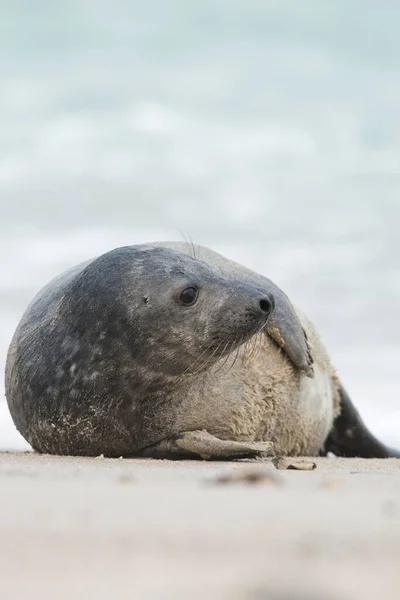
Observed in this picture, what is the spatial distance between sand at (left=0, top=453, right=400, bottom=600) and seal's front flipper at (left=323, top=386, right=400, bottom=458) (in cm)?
588

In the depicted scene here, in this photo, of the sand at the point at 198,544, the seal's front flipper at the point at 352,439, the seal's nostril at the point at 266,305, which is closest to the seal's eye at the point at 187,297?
the seal's nostril at the point at 266,305

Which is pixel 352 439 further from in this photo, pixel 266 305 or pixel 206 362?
pixel 266 305

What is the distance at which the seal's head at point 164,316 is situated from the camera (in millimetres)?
5566

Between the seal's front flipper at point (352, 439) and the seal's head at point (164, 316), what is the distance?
3106mm

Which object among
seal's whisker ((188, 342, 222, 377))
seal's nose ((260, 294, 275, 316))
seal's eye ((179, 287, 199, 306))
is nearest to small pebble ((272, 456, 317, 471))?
seal's whisker ((188, 342, 222, 377))

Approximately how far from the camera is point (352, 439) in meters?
8.70

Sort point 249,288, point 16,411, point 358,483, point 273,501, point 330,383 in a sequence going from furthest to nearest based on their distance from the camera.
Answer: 1. point 330,383
2. point 16,411
3. point 249,288
4. point 358,483
5. point 273,501

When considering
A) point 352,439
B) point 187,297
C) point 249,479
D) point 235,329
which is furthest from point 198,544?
point 352,439

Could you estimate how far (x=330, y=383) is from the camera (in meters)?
7.92

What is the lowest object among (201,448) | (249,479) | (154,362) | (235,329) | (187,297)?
(201,448)

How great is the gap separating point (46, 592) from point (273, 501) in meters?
0.96

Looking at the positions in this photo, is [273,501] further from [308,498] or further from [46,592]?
[46,592]

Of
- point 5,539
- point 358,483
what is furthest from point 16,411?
point 5,539

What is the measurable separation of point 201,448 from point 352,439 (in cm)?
330
